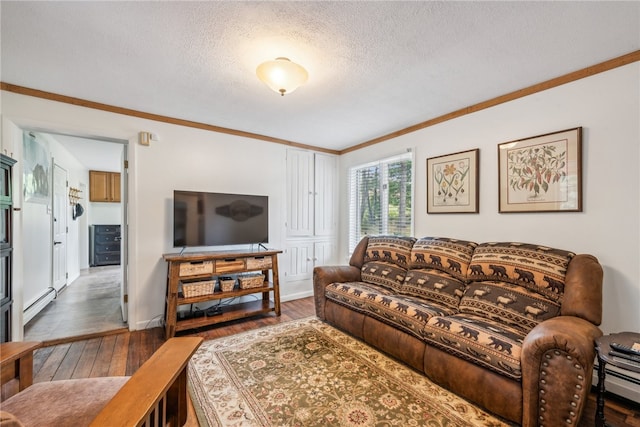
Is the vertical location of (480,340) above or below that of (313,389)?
above

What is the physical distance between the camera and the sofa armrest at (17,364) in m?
1.17

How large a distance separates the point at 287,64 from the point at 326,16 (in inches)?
16.1

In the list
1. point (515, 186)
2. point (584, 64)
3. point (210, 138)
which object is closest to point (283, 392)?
point (515, 186)

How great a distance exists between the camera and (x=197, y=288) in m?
2.90

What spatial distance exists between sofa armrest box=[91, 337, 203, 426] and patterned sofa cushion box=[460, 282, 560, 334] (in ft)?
6.64

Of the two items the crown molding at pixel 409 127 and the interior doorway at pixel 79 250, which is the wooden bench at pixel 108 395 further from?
the crown molding at pixel 409 127

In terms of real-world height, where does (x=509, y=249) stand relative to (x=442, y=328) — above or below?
above

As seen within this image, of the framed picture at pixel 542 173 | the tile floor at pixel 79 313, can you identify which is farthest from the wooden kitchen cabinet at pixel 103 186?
the framed picture at pixel 542 173

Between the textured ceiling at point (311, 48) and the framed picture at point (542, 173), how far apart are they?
1.74ft

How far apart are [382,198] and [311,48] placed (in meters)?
2.49

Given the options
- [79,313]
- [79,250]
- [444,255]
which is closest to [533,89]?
[444,255]

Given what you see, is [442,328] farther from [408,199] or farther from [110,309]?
[110,309]

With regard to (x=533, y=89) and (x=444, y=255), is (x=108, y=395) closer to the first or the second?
(x=444, y=255)

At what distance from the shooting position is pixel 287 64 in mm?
1877
